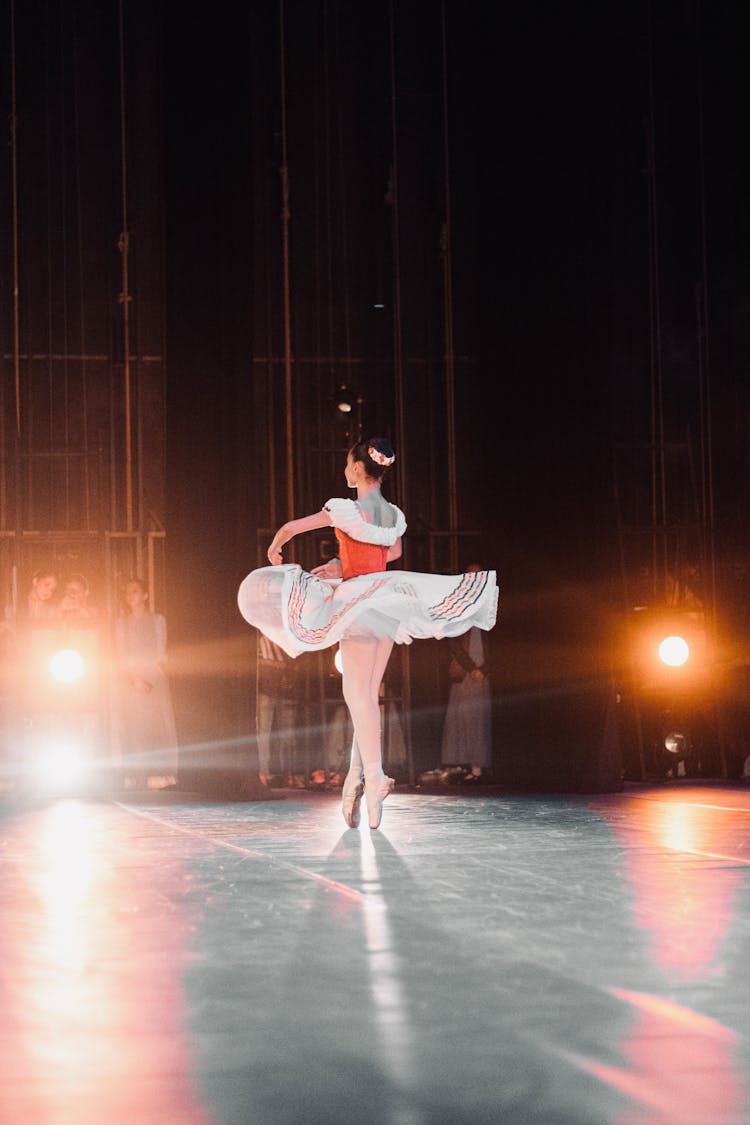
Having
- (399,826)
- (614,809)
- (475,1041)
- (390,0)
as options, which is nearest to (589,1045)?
(475,1041)

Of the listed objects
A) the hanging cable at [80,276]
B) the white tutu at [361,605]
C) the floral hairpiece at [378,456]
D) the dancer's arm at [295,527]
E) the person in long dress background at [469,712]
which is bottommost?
the person in long dress background at [469,712]

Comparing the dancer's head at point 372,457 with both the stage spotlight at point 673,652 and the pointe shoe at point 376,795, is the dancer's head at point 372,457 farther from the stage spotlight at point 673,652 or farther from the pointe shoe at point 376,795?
the stage spotlight at point 673,652

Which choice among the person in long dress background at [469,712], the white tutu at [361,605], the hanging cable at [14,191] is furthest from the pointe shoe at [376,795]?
the hanging cable at [14,191]

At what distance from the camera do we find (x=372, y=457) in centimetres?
593

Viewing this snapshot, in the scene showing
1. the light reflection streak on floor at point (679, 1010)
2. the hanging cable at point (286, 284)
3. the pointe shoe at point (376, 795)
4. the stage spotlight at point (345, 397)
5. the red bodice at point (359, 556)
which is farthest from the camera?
the stage spotlight at point (345, 397)

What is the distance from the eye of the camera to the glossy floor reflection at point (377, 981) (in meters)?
2.12

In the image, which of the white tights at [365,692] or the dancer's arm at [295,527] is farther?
the dancer's arm at [295,527]

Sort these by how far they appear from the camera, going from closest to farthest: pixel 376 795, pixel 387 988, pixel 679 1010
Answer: pixel 679 1010 < pixel 387 988 < pixel 376 795

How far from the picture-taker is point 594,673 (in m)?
8.05

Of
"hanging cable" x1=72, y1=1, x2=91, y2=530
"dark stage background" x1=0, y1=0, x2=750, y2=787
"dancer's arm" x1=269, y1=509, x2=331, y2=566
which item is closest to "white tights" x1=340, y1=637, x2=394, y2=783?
"dancer's arm" x1=269, y1=509, x2=331, y2=566

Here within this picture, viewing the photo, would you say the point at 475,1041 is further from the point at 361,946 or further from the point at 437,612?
the point at 437,612

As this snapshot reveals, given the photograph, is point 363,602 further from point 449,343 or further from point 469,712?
point 449,343

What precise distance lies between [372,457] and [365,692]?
0.91 meters

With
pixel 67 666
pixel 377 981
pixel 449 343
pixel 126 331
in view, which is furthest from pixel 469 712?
pixel 377 981
